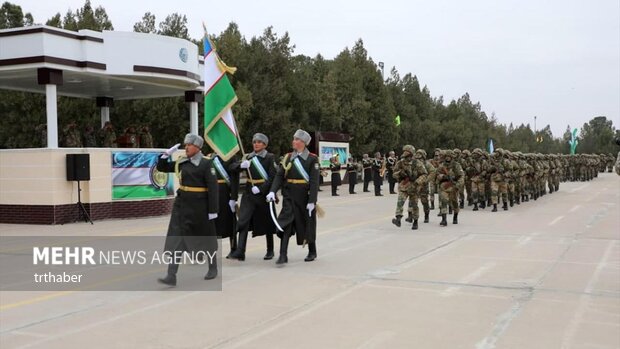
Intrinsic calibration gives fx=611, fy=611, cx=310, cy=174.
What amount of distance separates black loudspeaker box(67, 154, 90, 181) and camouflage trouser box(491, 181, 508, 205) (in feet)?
37.7

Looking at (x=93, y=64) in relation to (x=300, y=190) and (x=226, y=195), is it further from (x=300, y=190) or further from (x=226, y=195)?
(x=300, y=190)

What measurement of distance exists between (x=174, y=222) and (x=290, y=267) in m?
2.02

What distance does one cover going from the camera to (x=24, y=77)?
54.5 ft

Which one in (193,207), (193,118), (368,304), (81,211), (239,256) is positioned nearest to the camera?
(368,304)

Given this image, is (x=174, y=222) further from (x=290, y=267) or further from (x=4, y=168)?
(x=4, y=168)

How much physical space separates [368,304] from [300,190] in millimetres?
2894

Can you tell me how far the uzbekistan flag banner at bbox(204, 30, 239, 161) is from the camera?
9.55m

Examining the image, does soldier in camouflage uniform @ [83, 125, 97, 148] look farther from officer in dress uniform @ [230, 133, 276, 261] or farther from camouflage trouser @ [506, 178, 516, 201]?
camouflage trouser @ [506, 178, 516, 201]

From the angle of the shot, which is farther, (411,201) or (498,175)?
(498,175)

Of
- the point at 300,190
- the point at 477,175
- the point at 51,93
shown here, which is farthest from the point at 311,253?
the point at 477,175

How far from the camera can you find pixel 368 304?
6.53 meters

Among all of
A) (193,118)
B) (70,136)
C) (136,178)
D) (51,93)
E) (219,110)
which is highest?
Result: (51,93)

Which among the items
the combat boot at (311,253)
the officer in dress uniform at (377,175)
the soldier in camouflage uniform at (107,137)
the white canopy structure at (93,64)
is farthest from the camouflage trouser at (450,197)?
the officer in dress uniform at (377,175)

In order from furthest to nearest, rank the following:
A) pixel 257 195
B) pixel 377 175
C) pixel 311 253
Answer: pixel 377 175 < pixel 311 253 < pixel 257 195
